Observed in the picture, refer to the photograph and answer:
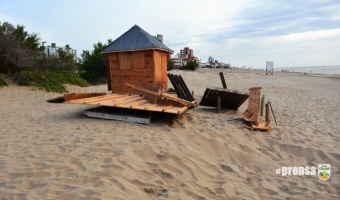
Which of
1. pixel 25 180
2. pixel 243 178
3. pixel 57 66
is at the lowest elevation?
pixel 243 178

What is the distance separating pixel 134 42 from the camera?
38.7 ft

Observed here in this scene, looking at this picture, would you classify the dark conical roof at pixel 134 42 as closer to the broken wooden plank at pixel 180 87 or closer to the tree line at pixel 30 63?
the broken wooden plank at pixel 180 87

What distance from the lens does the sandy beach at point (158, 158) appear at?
3.90m

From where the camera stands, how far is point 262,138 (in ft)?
24.2

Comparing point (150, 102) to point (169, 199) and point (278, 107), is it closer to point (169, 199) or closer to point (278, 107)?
point (169, 199)

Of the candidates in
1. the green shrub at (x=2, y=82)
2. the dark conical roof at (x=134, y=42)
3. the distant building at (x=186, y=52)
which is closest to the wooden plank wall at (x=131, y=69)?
Answer: the dark conical roof at (x=134, y=42)

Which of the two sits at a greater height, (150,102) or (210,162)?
(150,102)

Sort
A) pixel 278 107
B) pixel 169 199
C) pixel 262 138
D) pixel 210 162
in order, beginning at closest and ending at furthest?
pixel 169 199
pixel 210 162
pixel 262 138
pixel 278 107

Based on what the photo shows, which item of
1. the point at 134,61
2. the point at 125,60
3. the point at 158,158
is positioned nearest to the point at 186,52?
the point at 125,60

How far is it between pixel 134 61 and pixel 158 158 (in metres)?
7.38

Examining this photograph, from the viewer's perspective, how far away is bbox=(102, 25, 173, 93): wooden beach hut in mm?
11617

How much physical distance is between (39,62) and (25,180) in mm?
16023

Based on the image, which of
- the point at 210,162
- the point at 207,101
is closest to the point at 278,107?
the point at 207,101

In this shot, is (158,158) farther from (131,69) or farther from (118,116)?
(131,69)
